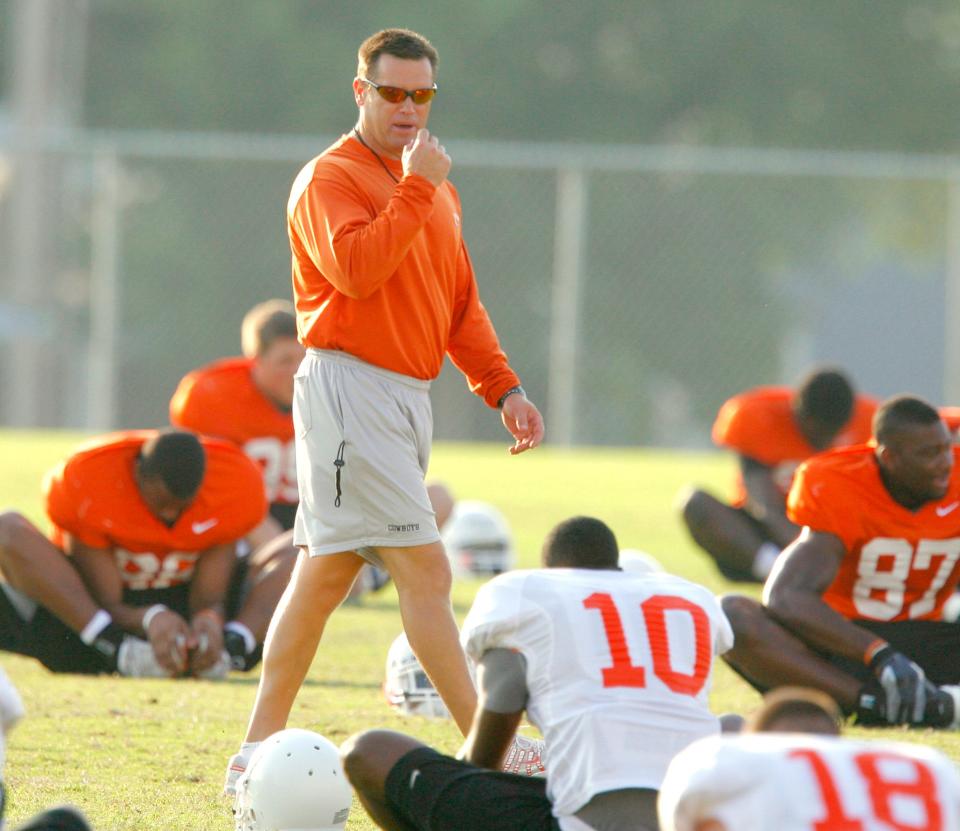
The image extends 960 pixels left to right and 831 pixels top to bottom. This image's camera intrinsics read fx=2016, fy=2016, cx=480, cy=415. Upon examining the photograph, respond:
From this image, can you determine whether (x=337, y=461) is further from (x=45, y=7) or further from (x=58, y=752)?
(x=45, y=7)

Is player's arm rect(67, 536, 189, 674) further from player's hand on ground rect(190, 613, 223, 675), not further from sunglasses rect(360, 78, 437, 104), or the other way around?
sunglasses rect(360, 78, 437, 104)

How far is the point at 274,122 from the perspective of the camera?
27.0 m

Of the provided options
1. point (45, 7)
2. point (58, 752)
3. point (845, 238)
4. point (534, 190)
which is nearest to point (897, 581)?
point (58, 752)

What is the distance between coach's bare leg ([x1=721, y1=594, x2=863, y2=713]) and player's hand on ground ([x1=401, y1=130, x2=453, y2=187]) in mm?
2227

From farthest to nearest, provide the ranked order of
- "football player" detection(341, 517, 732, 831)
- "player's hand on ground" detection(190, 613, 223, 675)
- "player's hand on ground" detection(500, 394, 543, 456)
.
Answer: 1. "player's hand on ground" detection(190, 613, 223, 675)
2. "player's hand on ground" detection(500, 394, 543, 456)
3. "football player" detection(341, 517, 732, 831)

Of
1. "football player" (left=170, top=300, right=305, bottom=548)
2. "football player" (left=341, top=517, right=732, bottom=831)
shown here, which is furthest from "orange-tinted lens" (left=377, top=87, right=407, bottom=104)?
"football player" (left=170, top=300, right=305, bottom=548)

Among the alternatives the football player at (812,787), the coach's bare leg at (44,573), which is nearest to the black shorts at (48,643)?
the coach's bare leg at (44,573)

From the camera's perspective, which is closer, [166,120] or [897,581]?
[897,581]

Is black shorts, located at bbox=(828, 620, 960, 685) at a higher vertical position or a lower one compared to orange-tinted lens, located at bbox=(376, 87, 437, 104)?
lower

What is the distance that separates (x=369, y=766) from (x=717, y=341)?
1569 cm

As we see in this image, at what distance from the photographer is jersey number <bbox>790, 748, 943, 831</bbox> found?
3.02 m

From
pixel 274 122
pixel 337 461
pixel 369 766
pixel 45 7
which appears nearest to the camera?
pixel 369 766

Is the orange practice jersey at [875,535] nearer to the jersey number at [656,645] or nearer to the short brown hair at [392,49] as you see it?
the short brown hair at [392,49]

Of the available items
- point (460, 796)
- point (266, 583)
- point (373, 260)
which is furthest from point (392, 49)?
point (266, 583)
